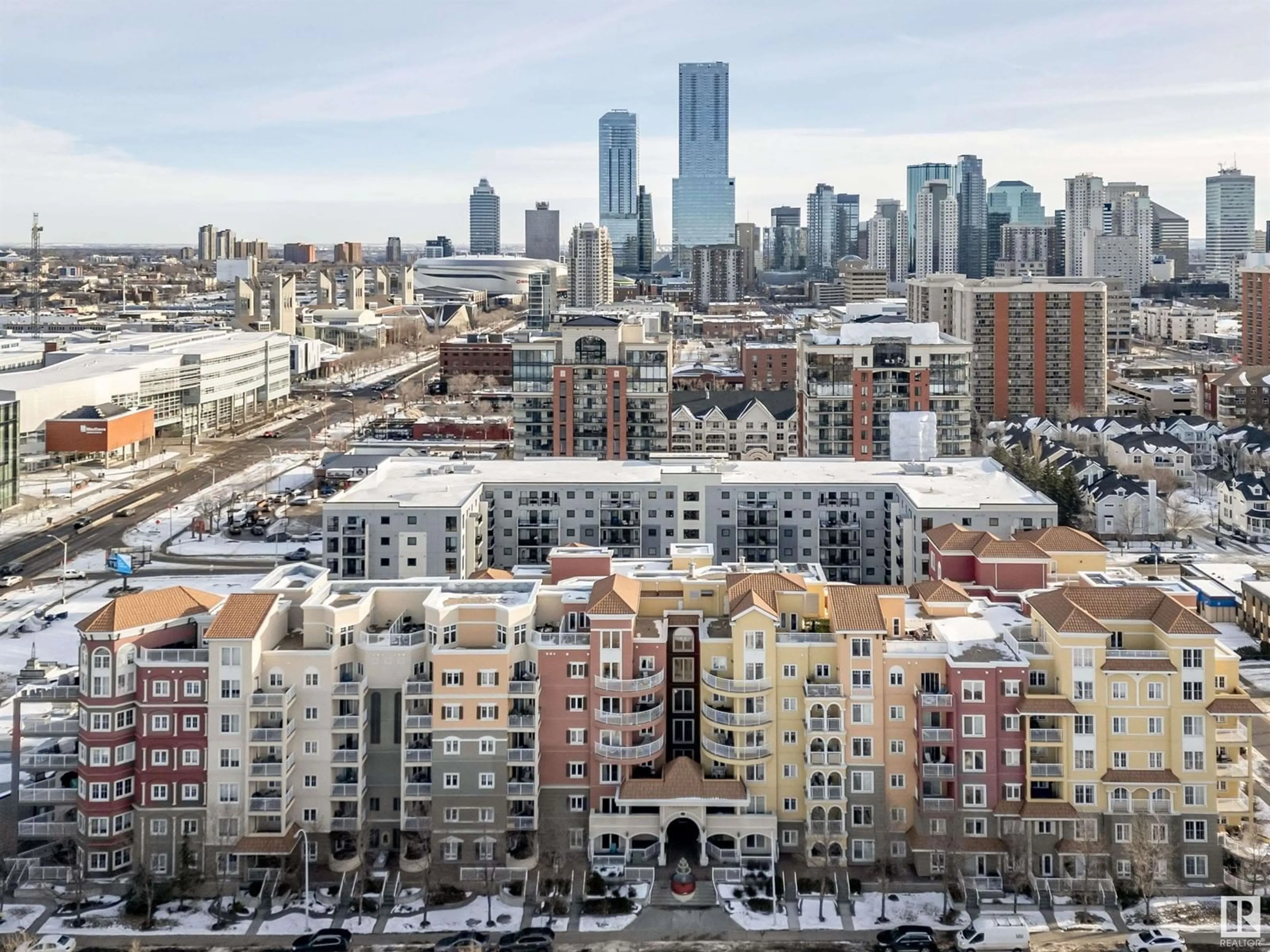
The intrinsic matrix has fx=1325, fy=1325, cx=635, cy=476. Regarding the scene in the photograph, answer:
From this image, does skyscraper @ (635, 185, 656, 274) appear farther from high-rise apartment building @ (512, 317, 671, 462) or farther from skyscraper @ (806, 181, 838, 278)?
high-rise apartment building @ (512, 317, 671, 462)

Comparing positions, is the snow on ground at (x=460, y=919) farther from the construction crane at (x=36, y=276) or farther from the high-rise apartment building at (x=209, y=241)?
the high-rise apartment building at (x=209, y=241)

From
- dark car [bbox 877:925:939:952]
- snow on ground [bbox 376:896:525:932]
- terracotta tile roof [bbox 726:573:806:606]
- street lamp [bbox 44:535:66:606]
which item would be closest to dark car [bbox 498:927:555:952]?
snow on ground [bbox 376:896:525:932]

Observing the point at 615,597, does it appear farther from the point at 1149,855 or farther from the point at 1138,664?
the point at 1149,855

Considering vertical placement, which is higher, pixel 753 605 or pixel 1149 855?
pixel 753 605

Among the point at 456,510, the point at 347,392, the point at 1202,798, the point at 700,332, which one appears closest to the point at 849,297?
the point at 700,332

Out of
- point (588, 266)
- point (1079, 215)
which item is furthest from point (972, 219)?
point (588, 266)

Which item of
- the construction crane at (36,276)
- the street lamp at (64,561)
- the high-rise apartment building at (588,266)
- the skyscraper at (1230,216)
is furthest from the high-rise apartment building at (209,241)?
the street lamp at (64,561)
